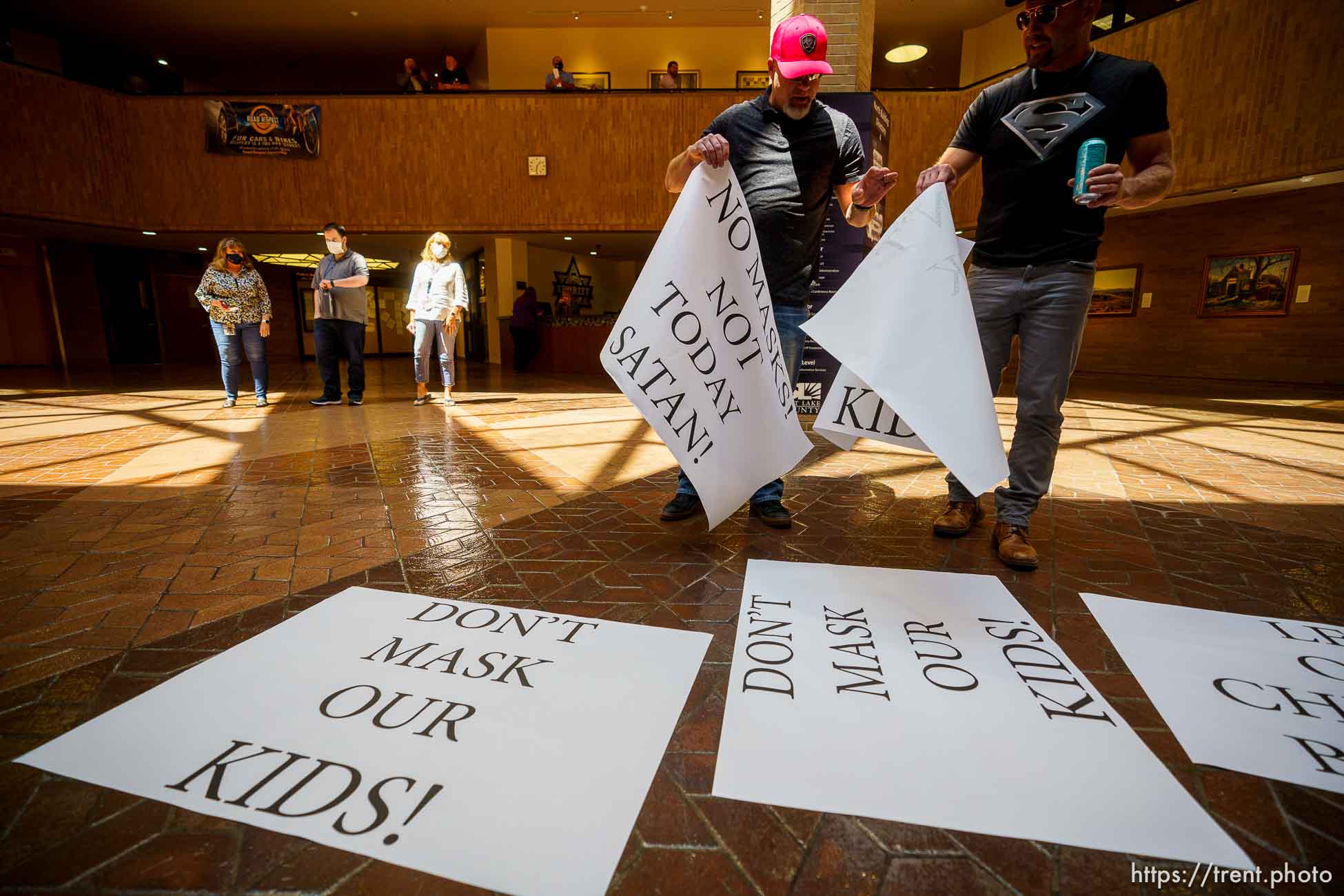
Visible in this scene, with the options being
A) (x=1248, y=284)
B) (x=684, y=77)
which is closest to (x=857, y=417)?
(x=1248, y=284)

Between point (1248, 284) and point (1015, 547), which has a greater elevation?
point (1248, 284)

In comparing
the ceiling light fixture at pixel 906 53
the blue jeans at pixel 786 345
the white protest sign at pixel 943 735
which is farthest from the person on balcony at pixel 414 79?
the white protest sign at pixel 943 735

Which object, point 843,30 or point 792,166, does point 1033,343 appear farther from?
point 843,30

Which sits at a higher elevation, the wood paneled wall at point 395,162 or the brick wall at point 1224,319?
the wood paneled wall at point 395,162

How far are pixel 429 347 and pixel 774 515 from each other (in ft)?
17.1

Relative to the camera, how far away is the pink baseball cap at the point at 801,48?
209 centimetres

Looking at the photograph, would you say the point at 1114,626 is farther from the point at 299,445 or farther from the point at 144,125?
the point at 144,125

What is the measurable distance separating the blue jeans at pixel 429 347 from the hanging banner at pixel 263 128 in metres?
6.16

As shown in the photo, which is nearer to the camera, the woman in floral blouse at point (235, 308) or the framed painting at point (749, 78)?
the woman in floral blouse at point (235, 308)

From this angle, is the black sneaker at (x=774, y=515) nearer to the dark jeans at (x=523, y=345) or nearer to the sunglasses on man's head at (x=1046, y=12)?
the sunglasses on man's head at (x=1046, y=12)

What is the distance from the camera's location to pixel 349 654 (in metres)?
1.48

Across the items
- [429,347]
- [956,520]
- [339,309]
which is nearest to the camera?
[956,520]

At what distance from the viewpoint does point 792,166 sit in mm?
2287

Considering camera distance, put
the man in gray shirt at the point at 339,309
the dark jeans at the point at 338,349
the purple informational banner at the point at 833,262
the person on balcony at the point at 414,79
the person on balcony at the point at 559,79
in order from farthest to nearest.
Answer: the person on balcony at the point at 414,79 < the person on balcony at the point at 559,79 < the dark jeans at the point at 338,349 < the man in gray shirt at the point at 339,309 < the purple informational banner at the point at 833,262
